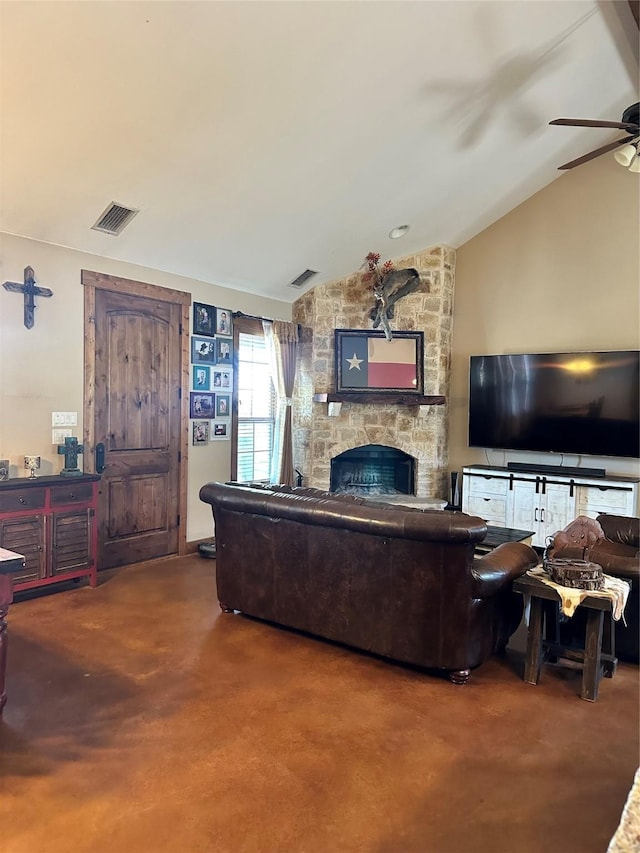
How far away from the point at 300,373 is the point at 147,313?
204 centimetres

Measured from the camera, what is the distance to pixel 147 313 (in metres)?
5.16

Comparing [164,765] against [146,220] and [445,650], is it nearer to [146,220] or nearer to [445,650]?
[445,650]

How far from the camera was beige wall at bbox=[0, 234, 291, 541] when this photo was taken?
425cm

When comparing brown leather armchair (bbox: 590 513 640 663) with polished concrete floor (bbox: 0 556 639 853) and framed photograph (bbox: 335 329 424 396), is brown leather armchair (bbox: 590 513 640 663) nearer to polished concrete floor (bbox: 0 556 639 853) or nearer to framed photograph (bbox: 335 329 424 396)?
polished concrete floor (bbox: 0 556 639 853)

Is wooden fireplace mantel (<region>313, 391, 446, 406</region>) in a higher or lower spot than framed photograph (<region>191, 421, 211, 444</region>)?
higher

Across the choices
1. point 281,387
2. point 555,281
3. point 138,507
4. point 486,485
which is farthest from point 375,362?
point 138,507

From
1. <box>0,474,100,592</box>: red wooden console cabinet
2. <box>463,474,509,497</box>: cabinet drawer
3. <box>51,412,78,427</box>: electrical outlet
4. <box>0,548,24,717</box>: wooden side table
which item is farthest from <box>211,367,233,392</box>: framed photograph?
<box>0,548,24,717</box>: wooden side table

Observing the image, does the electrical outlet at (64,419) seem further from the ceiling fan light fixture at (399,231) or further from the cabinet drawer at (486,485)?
the cabinet drawer at (486,485)

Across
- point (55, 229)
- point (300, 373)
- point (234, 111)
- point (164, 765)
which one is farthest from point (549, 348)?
point (164, 765)

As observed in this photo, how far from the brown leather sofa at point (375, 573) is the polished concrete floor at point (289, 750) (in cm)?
17

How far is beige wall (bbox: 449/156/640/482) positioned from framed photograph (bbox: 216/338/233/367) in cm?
263

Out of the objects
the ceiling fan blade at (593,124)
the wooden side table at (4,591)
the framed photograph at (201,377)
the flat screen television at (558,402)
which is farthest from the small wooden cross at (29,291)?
the flat screen television at (558,402)

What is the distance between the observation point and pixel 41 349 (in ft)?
14.5

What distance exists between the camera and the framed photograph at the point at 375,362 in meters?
6.33
